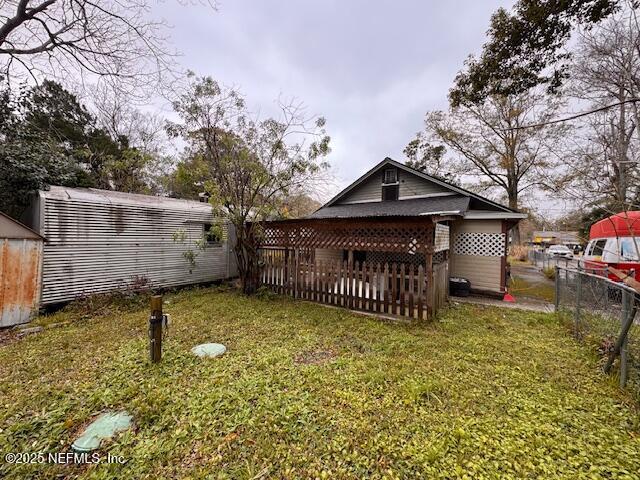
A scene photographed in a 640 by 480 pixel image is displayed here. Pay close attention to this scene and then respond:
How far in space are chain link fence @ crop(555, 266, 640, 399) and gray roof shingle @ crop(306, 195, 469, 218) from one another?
3.42 metres

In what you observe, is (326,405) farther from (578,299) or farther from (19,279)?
(19,279)

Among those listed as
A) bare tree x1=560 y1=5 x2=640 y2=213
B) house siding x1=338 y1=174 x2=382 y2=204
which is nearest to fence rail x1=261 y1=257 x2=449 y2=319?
bare tree x1=560 y1=5 x2=640 y2=213

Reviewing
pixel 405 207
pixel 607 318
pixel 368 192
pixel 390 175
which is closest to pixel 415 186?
pixel 390 175

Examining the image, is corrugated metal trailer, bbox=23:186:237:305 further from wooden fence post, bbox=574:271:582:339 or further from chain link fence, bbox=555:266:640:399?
wooden fence post, bbox=574:271:582:339

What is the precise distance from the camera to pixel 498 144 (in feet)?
61.5

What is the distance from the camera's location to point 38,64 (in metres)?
5.64

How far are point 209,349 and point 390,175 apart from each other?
9.76 metres

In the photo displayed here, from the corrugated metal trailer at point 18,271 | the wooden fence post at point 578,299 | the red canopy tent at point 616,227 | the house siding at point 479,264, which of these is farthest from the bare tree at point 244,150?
the red canopy tent at point 616,227

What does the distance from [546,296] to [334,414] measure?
29.8ft

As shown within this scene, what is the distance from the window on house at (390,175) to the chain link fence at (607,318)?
6773 millimetres

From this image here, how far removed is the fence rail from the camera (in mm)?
5267

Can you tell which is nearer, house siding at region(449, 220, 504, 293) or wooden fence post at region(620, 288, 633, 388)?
wooden fence post at region(620, 288, 633, 388)

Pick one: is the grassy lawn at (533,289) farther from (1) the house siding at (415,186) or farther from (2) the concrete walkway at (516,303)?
(1) the house siding at (415,186)

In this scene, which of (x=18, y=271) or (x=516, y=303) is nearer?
(x=18, y=271)
